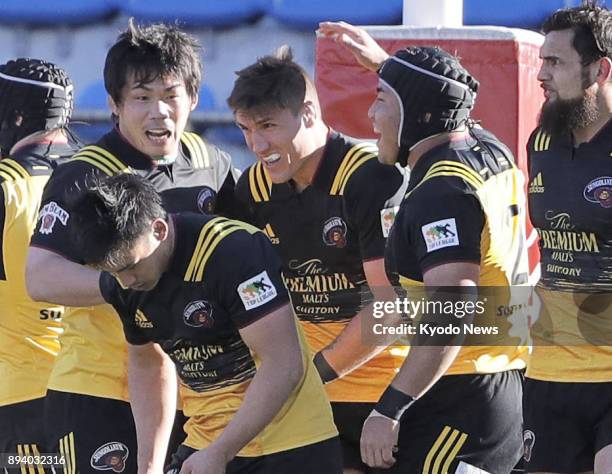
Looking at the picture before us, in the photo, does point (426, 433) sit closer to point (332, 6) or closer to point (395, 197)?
point (395, 197)

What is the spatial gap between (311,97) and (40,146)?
3.16 feet

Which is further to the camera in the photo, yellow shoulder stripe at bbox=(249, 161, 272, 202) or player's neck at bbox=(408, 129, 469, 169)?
yellow shoulder stripe at bbox=(249, 161, 272, 202)

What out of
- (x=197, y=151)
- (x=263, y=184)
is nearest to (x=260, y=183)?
(x=263, y=184)

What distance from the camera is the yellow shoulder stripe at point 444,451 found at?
412 centimetres

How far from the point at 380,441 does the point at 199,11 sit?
205 inches

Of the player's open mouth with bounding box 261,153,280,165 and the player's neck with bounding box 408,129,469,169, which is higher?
the player's neck with bounding box 408,129,469,169

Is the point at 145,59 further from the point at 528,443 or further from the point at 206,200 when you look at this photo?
the point at 528,443

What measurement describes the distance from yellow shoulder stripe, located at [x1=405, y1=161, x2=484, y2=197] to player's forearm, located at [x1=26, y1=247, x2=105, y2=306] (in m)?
0.98

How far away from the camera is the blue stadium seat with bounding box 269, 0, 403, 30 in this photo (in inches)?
318

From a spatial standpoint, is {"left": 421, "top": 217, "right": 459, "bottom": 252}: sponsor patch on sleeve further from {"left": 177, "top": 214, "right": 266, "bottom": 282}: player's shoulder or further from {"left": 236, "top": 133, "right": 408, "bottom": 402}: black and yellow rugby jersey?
{"left": 177, "top": 214, "right": 266, "bottom": 282}: player's shoulder

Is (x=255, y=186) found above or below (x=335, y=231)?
above

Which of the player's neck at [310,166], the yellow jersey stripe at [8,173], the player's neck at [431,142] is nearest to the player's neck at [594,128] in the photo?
the player's neck at [431,142]

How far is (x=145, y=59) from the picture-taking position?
4359 mm

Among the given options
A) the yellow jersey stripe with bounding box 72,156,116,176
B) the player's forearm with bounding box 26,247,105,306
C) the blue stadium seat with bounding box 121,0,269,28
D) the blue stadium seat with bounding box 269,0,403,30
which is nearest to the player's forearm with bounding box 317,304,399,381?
the player's forearm with bounding box 26,247,105,306
